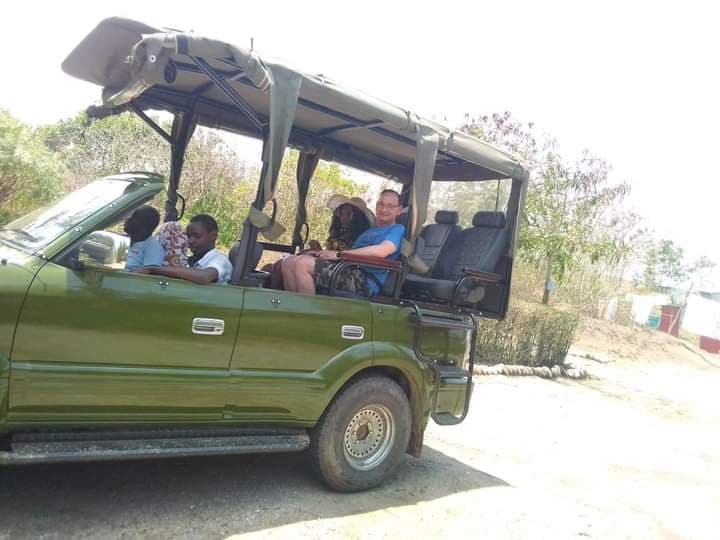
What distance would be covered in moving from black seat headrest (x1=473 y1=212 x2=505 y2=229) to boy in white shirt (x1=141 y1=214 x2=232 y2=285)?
2645mm

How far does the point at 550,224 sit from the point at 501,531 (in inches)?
473

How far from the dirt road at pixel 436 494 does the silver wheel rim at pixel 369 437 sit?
266 mm

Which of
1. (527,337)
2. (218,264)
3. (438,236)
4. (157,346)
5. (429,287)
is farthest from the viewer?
(527,337)

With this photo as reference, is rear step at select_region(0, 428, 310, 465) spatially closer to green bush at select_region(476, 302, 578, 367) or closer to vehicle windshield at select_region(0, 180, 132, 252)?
vehicle windshield at select_region(0, 180, 132, 252)

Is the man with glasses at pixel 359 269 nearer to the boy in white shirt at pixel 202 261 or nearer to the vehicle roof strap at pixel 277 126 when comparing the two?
the boy in white shirt at pixel 202 261

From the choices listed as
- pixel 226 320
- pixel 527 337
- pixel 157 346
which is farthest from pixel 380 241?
pixel 527 337

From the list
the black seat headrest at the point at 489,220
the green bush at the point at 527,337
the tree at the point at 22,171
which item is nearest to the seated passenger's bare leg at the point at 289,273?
the black seat headrest at the point at 489,220

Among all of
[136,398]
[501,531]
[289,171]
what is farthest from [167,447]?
[289,171]

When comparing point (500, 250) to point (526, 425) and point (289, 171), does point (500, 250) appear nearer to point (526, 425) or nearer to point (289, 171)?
point (526, 425)

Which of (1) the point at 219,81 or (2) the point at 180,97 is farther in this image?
(2) the point at 180,97

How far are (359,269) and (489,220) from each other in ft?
5.55

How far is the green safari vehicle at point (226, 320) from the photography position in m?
3.24

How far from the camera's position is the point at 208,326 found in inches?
146

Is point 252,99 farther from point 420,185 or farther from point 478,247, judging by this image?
point 478,247
